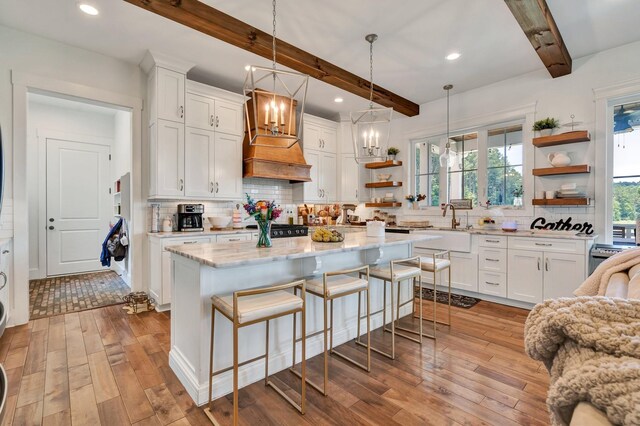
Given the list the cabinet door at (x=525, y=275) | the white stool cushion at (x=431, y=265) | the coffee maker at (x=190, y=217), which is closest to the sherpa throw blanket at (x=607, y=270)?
the white stool cushion at (x=431, y=265)

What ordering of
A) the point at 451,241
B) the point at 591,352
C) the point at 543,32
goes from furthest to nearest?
the point at 451,241 → the point at 543,32 → the point at 591,352

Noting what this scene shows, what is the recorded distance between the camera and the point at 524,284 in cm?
370

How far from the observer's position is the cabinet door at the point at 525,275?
360cm

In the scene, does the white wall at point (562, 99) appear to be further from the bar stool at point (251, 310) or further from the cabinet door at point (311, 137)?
the bar stool at point (251, 310)

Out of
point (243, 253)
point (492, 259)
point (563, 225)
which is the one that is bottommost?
point (492, 259)

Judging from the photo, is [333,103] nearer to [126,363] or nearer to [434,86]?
[434,86]

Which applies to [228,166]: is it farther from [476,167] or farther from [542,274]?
[542,274]

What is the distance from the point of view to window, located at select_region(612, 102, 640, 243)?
354 cm

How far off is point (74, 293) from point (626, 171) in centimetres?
725

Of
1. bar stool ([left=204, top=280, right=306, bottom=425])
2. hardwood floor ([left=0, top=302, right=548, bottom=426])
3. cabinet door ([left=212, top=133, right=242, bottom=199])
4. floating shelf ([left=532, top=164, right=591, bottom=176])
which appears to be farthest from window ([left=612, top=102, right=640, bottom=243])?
cabinet door ([left=212, top=133, right=242, bottom=199])

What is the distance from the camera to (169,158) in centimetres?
378

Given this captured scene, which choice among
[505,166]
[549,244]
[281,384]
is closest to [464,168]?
[505,166]

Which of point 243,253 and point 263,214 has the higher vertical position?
point 263,214

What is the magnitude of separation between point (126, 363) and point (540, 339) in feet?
9.23
